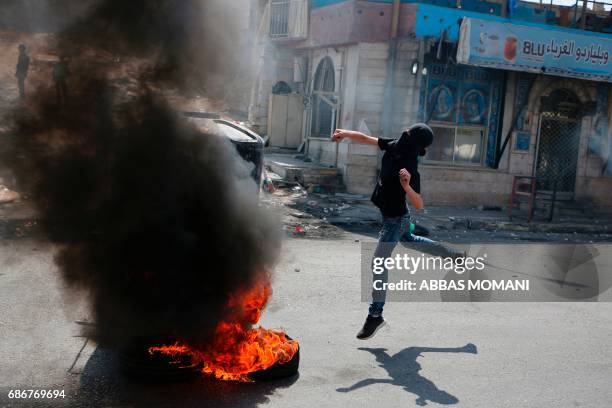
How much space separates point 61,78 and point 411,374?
134 inches

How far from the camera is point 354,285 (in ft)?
22.6

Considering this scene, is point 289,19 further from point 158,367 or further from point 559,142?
point 158,367

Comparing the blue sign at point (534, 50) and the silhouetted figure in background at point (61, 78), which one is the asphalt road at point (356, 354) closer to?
the silhouetted figure in background at point (61, 78)

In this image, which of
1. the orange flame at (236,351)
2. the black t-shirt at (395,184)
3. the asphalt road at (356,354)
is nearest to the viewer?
the asphalt road at (356,354)

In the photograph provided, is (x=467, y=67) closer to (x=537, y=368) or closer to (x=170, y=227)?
(x=537, y=368)

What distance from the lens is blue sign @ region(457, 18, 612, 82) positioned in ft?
43.4

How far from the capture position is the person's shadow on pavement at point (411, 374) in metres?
4.10

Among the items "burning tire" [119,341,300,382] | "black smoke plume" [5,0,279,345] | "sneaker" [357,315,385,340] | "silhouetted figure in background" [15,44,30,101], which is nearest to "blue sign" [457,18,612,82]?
"sneaker" [357,315,385,340]

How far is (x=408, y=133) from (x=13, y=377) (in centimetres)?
350

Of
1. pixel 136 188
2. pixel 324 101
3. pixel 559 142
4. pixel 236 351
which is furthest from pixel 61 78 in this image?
pixel 559 142

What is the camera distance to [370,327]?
5121 mm

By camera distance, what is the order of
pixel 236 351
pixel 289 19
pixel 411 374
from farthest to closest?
pixel 289 19 → pixel 411 374 → pixel 236 351

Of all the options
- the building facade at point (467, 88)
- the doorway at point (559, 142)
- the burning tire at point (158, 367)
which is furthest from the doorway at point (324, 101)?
the burning tire at point (158, 367)

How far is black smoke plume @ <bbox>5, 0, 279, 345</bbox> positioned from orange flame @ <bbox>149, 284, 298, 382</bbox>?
8 cm
